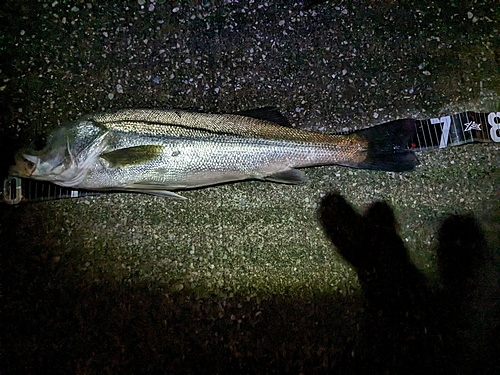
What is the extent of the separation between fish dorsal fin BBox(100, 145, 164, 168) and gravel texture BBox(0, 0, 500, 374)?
376 mm

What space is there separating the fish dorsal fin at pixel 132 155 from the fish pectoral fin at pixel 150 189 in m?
0.13

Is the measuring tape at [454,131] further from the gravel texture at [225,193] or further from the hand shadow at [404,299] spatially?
the hand shadow at [404,299]

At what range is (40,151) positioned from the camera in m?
2.08

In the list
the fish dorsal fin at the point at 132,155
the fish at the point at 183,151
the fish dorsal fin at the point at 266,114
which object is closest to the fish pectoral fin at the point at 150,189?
the fish at the point at 183,151

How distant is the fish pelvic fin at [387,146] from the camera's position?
221 centimetres

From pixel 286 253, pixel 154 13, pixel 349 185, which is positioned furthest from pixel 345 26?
pixel 286 253

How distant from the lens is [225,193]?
2375 millimetres

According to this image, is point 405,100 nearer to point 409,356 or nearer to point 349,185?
point 349,185

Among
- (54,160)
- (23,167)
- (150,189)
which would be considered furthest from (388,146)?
(23,167)

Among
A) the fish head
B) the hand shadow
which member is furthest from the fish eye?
the hand shadow

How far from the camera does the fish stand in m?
2.05

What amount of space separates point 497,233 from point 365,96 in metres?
1.21

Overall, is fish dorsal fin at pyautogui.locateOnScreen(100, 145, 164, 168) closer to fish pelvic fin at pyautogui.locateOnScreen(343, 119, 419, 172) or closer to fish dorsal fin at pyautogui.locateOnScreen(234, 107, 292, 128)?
fish dorsal fin at pyautogui.locateOnScreen(234, 107, 292, 128)

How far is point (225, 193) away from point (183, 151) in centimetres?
44
